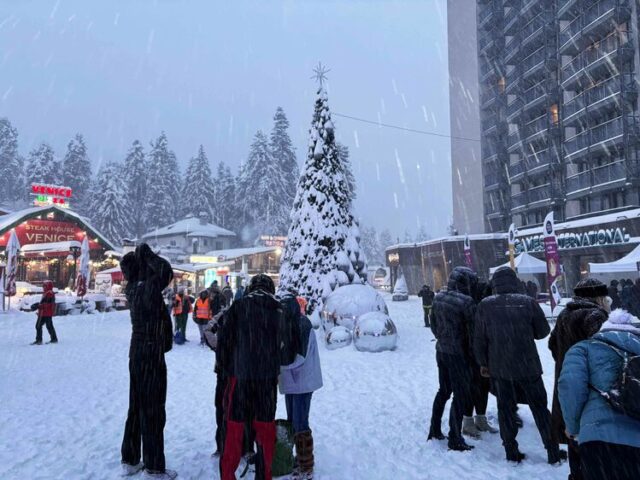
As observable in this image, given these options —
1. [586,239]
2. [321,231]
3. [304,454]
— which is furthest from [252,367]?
[586,239]

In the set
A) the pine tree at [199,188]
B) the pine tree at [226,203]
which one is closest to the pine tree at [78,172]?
the pine tree at [199,188]

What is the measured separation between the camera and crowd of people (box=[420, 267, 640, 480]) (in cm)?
256

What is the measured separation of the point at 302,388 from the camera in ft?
15.4

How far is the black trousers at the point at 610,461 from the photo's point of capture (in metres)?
2.52

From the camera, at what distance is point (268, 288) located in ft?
14.4

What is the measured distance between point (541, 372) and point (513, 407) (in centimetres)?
46

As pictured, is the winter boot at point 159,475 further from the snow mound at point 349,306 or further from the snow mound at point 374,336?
the snow mound at point 349,306

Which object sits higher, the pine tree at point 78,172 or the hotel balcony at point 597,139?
the pine tree at point 78,172

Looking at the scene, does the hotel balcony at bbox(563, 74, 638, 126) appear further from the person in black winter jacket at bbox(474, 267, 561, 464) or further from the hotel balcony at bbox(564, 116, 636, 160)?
the person in black winter jacket at bbox(474, 267, 561, 464)

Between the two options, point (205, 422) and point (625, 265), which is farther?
point (625, 265)

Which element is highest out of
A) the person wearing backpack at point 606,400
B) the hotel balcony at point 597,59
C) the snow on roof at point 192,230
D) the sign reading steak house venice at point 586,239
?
the hotel balcony at point 597,59

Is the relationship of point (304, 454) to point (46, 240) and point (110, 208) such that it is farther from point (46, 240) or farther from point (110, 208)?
point (110, 208)

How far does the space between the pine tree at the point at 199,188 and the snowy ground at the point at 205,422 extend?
61513 millimetres

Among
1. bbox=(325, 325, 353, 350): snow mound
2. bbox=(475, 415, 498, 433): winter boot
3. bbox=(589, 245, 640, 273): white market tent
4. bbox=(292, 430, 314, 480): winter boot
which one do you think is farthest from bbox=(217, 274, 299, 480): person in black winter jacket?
bbox=(589, 245, 640, 273): white market tent
